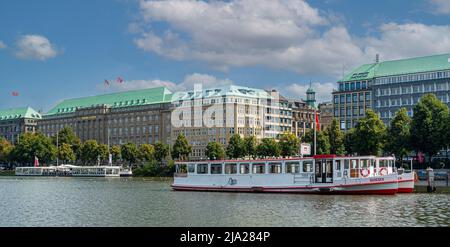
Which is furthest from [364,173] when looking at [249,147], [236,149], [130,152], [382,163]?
[130,152]

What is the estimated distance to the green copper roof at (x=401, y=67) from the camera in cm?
15956

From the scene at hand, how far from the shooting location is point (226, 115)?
614 feet

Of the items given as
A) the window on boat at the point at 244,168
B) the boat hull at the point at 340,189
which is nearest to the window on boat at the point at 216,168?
the window on boat at the point at 244,168

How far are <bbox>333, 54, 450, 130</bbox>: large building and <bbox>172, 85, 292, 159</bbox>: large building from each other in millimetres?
23110

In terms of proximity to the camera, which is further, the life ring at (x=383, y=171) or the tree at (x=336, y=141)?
the tree at (x=336, y=141)

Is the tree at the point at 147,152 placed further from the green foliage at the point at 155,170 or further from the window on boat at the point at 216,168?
the window on boat at the point at 216,168

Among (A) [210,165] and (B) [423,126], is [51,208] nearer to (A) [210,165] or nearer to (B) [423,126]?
(A) [210,165]

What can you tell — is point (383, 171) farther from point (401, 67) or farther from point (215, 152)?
point (401, 67)

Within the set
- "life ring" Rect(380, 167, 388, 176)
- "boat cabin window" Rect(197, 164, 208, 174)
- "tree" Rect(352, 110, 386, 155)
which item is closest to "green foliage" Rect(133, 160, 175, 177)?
"tree" Rect(352, 110, 386, 155)

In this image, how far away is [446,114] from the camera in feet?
355

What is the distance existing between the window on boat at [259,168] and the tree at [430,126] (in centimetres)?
4307
